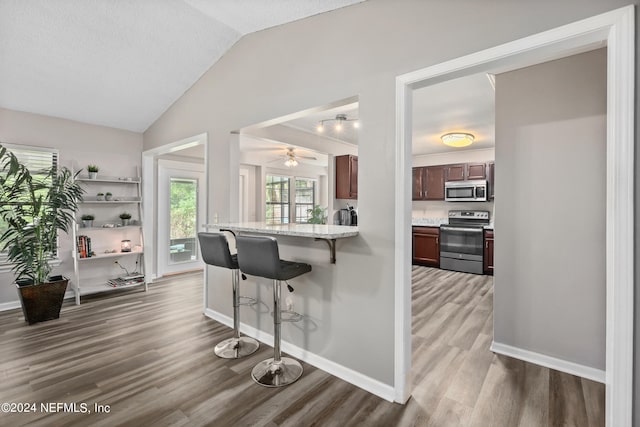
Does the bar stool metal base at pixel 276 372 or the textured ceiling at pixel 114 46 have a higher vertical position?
the textured ceiling at pixel 114 46

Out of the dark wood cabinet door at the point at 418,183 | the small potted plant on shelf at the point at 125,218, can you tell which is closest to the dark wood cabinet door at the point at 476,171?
the dark wood cabinet door at the point at 418,183

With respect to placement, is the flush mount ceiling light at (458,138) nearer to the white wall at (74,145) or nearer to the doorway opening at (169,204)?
the doorway opening at (169,204)

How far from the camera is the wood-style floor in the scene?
1.86m

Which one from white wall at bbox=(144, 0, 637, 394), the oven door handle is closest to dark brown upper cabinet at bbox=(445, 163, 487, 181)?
the oven door handle

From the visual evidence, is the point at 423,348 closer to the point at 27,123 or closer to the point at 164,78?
the point at 164,78

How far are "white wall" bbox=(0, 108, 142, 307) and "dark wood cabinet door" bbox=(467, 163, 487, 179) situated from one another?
5707 millimetres

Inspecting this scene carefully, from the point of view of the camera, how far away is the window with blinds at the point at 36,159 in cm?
368

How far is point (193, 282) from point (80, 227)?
169cm

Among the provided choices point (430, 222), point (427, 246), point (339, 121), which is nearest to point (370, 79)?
point (339, 121)

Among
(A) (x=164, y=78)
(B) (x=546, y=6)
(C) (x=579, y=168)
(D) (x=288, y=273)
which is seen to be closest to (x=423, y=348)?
(D) (x=288, y=273)

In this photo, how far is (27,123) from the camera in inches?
149

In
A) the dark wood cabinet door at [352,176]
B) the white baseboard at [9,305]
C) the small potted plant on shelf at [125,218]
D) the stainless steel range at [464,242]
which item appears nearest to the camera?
the white baseboard at [9,305]

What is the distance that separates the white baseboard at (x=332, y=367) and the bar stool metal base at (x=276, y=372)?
0.10m

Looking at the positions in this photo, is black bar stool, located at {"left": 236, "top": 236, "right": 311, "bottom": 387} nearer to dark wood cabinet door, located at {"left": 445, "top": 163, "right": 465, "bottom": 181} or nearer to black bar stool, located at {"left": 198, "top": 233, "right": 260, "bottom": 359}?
black bar stool, located at {"left": 198, "top": 233, "right": 260, "bottom": 359}
